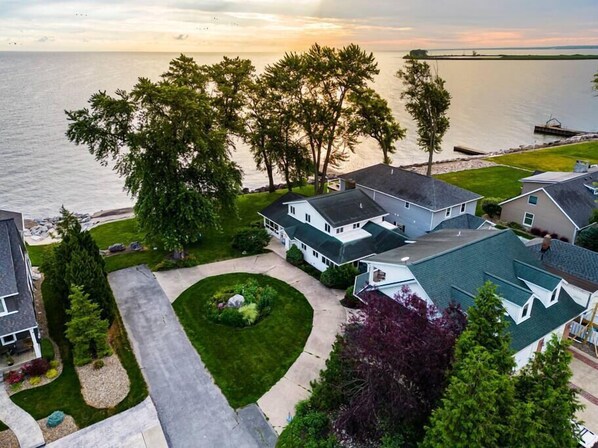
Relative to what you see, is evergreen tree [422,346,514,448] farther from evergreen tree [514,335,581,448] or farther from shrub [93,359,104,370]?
shrub [93,359,104,370]

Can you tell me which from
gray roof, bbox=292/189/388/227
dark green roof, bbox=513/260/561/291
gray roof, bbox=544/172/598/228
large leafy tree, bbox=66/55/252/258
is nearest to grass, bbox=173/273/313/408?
large leafy tree, bbox=66/55/252/258

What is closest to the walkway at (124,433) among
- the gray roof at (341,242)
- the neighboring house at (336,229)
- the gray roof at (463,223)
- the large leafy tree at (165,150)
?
the large leafy tree at (165,150)

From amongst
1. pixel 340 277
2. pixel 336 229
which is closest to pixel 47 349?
pixel 340 277

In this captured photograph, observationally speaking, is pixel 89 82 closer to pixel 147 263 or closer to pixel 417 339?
pixel 147 263

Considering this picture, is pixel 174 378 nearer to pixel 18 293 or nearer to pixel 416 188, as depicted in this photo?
pixel 18 293

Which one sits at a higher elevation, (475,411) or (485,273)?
(475,411)

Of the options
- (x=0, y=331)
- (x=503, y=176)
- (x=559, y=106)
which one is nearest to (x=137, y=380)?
(x=0, y=331)
